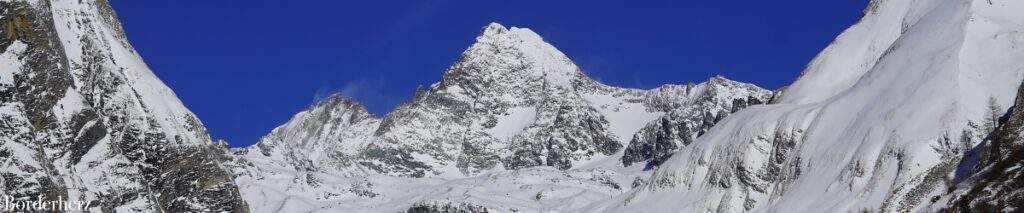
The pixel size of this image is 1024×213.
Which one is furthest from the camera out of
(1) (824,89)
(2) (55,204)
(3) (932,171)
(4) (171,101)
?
(1) (824,89)

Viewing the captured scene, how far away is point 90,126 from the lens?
128 metres

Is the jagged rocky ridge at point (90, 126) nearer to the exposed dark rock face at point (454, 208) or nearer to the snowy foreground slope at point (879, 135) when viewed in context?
the snowy foreground slope at point (879, 135)

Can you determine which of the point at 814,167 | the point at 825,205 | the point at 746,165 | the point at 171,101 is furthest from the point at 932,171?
the point at 171,101

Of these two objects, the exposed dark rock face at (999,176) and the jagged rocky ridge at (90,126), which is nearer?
the exposed dark rock face at (999,176)

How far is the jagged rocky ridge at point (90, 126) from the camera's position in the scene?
11994 cm

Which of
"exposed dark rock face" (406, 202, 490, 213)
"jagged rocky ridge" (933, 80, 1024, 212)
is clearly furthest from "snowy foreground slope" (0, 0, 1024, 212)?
"exposed dark rock face" (406, 202, 490, 213)

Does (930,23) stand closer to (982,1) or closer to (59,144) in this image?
(982,1)

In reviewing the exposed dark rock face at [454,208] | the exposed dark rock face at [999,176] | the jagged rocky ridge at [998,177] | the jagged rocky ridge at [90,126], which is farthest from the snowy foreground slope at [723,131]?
the exposed dark rock face at [454,208]

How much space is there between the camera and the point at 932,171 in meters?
108

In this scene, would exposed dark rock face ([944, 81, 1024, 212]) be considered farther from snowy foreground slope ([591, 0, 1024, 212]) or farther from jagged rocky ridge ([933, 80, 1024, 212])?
snowy foreground slope ([591, 0, 1024, 212])

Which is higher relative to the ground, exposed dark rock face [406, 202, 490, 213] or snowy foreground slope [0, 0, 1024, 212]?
exposed dark rock face [406, 202, 490, 213]

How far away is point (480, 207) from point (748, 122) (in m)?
59.5

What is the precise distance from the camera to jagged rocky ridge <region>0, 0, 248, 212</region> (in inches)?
4722

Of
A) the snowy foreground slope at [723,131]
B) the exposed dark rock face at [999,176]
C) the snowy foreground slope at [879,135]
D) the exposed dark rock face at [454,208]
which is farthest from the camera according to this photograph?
the exposed dark rock face at [454,208]
